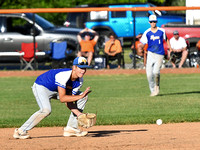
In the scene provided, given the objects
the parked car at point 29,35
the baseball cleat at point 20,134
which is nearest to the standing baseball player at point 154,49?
the baseball cleat at point 20,134

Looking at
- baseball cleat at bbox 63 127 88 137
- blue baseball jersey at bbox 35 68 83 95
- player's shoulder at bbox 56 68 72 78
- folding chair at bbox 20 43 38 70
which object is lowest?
baseball cleat at bbox 63 127 88 137

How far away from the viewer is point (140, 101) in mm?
13578

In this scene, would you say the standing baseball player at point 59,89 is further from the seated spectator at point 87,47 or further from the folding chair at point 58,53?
the folding chair at point 58,53

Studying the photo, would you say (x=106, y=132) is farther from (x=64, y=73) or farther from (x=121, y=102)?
(x=121, y=102)

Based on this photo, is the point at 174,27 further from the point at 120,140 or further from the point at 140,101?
the point at 120,140

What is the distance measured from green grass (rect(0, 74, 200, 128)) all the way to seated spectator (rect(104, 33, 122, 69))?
4.22ft

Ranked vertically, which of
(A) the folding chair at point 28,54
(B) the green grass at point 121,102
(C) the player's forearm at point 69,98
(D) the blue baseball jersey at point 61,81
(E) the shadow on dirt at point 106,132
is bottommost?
(B) the green grass at point 121,102

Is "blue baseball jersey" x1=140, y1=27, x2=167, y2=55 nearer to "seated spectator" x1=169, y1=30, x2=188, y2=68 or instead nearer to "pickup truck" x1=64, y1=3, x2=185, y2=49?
"seated spectator" x1=169, y1=30, x2=188, y2=68

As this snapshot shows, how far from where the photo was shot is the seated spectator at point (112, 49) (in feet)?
65.7

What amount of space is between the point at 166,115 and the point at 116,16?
646 inches

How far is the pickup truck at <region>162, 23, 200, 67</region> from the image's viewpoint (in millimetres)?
19753

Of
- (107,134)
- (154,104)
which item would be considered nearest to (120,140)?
(107,134)

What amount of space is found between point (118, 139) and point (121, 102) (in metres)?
4.75

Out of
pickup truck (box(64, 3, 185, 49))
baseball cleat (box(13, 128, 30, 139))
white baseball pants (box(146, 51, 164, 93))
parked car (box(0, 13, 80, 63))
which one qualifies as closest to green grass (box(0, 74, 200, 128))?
white baseball pants (box(146, 51, 164, 93))
